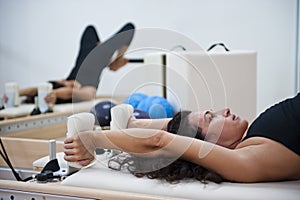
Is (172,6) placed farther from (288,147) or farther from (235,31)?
(288,147)

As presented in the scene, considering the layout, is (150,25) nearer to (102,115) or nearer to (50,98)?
(50,98)

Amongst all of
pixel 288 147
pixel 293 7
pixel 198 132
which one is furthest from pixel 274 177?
pixel 293 7

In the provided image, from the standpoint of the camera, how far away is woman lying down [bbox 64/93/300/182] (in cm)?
103

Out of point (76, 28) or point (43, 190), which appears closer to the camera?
point (43, 190)

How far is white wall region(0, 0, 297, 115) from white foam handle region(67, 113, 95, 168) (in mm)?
2462

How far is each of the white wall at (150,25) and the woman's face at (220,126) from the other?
226 centimetres

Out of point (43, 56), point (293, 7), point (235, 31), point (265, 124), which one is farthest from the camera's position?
point (43, 56)

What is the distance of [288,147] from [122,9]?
303cm

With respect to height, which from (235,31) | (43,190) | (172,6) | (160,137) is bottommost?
(43,190)

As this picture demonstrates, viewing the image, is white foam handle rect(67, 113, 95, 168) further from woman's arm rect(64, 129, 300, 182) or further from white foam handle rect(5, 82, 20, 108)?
white foam handle rect(5, 82, 20, 108)

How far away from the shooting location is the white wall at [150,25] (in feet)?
10.8

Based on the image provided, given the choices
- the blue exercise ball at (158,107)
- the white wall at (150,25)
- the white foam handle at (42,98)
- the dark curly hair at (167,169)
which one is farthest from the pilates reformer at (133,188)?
the white wall at (150,25)

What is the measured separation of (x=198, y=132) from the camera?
3.86 ft

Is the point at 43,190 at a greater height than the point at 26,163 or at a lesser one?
greater
